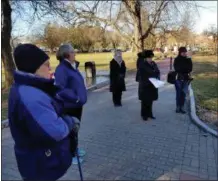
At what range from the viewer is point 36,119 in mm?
2461

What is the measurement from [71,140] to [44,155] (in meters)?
0.46

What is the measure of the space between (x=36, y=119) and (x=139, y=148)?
11.1 feet

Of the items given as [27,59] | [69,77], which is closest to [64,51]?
[69,77]

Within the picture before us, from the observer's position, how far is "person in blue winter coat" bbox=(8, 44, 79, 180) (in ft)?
8.13

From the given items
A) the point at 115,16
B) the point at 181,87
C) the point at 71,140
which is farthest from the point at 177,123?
the point at 115,16

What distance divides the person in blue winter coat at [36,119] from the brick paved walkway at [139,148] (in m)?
1.75

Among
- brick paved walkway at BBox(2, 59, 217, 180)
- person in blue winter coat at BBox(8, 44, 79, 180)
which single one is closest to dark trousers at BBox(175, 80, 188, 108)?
brick paved walkway at BBox(2, 59, 217, 180)

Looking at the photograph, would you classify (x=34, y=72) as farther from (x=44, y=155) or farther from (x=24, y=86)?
(x=44, y=155)

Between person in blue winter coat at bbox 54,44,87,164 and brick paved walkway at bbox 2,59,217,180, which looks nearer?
brick paved walkway at bbox 2,59,217,180

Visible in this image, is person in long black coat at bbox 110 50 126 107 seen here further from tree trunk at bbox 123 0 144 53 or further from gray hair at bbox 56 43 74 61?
tree trunk at bbox 123 0 144 53

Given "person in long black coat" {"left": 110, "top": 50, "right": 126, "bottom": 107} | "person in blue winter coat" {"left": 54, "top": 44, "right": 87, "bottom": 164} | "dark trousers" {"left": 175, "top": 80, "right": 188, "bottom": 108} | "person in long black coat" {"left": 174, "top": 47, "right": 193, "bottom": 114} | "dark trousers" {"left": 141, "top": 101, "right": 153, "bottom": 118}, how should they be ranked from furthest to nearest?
"person in long black coat" {"left": 110, "top": 50, "right": 126, "bottom": 107}
"dark trousers" {"left": 175, "top": 80, "right": 188, "bottom": 108}
"person in long black coat" {"left": 174, "top": 47, "right": 193, "bottom": 114}
"dark trousers" {"left": 141, "top": 101, "right": 153, "bottom": 118}
"person in blue winter coat" {"left": 54, "top": 44, "right": 87, "bottom": 164}

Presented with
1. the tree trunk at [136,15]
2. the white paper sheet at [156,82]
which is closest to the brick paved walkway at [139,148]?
the white paper sheet at [156,82]

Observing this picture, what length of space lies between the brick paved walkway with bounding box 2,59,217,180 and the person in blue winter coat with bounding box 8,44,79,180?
1.75m

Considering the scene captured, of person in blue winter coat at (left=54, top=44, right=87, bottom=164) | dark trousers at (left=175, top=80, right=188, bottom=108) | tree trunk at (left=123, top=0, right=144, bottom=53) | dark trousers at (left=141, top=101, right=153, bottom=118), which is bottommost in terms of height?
dark trousers at (left=141, top=101, right=153, bottom=118)
